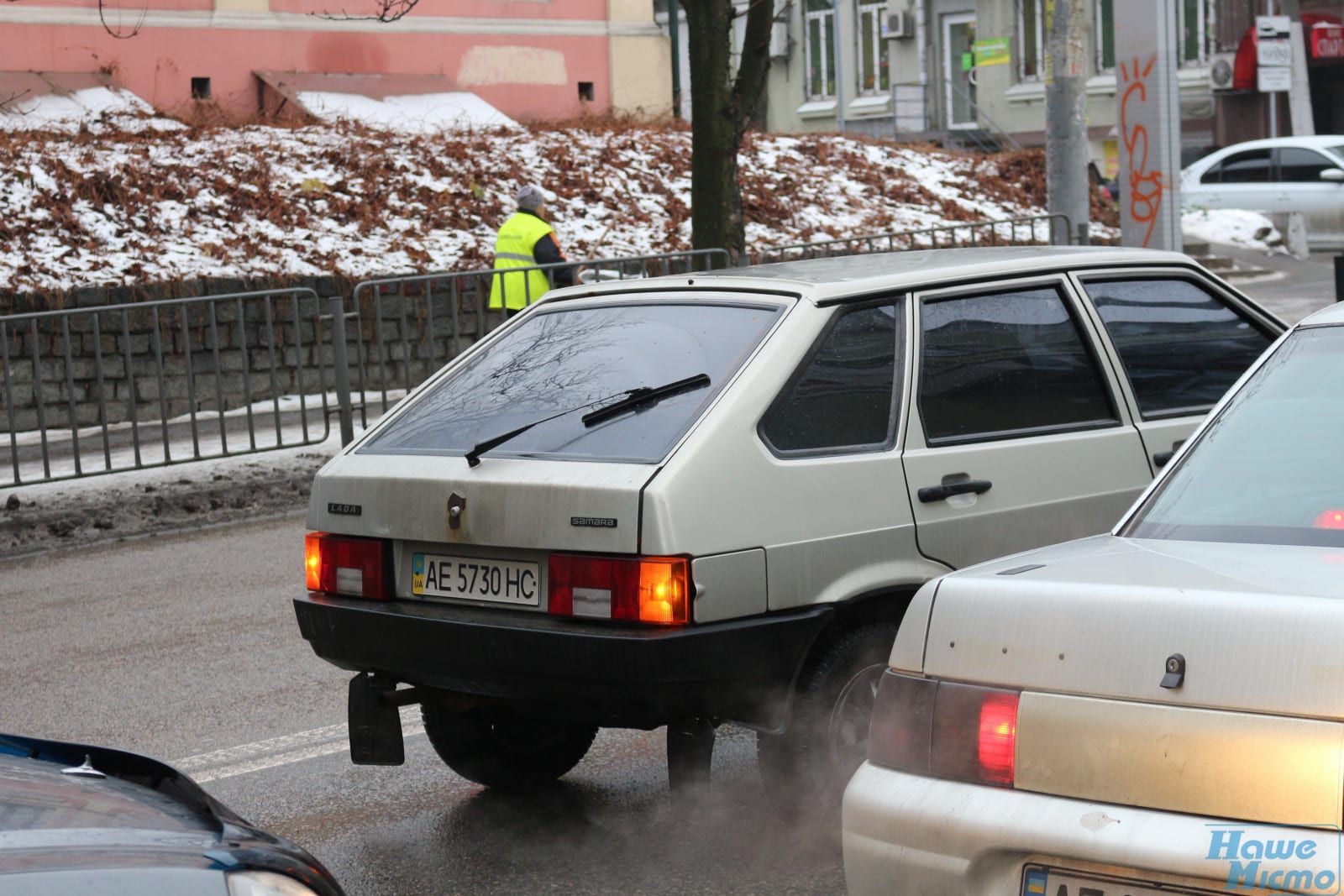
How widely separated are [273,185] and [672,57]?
39.4 ft

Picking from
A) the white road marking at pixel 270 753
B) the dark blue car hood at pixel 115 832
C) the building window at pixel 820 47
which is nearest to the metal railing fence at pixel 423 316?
the white road marking at pixel 270 753

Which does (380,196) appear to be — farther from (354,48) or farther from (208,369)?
(208,369)

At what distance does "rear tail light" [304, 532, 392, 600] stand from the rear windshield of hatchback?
0.30 metres

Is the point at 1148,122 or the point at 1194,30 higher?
the point at 1194,30

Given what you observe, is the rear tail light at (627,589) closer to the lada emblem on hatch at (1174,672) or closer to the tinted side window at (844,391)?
the tinted side window at (844,391)

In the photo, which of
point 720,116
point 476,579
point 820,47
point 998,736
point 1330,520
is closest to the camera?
point 998,736

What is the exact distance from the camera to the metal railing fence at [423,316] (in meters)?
13.1

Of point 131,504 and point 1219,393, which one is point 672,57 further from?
point 1219,393

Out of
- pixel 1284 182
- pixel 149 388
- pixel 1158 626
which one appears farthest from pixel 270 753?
→ pixel 1284 182

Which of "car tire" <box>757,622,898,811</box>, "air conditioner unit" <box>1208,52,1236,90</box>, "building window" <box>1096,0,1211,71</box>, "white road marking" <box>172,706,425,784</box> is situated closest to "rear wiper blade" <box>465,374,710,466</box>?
"car tire" <box>757,622,898,811</box>

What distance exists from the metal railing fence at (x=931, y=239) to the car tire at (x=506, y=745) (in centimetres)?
1215

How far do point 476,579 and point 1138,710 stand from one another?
7.36ft

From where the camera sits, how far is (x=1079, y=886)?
288cm

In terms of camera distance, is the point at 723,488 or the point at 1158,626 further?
the point at 723,488
